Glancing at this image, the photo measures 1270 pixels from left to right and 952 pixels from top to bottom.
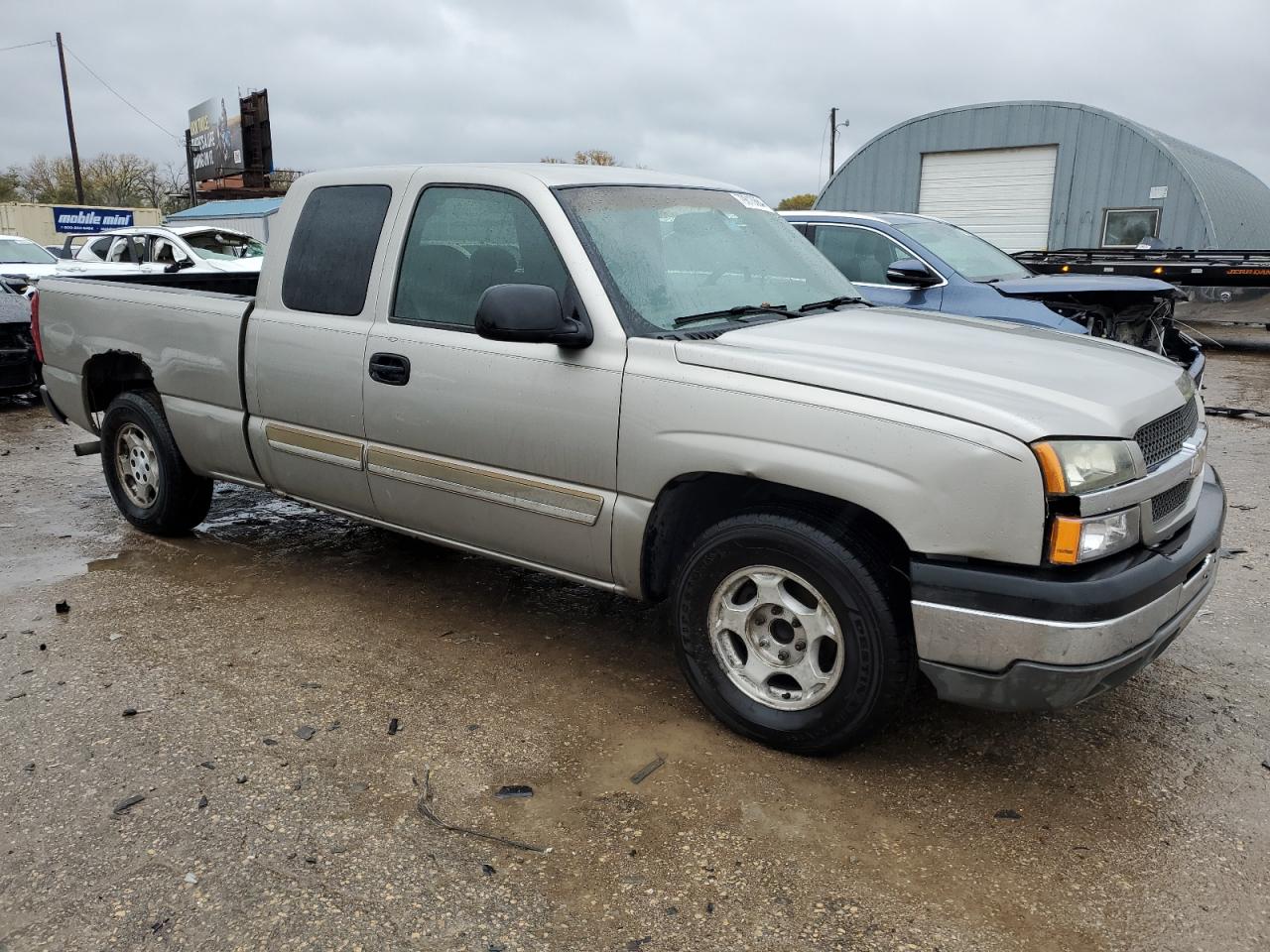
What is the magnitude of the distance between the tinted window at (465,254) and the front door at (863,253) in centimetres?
493

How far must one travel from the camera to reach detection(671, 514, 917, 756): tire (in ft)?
9.75

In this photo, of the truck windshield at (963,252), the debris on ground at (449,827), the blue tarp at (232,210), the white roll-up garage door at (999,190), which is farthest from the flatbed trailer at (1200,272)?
the blue tarp at (232,210)

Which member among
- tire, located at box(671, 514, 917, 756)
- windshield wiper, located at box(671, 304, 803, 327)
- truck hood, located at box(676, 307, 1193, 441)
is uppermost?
windshield wiper, located at box(671, 304, 803, 327)

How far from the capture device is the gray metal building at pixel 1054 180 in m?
22.0

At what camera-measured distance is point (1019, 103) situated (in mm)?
23688

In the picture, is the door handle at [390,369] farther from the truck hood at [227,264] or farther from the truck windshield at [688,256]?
the truck hood at [227,264]

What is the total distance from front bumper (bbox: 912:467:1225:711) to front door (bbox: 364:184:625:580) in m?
1.18

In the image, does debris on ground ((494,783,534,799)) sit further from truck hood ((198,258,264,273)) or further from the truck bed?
truck hood ((198,258,264,273))

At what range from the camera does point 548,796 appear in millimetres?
3070

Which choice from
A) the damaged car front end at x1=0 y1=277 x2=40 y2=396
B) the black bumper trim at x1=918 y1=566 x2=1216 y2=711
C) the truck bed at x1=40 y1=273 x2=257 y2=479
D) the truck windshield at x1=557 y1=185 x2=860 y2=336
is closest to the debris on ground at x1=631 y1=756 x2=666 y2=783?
the black bumper trim at x1=918 y1=566 x2=1216 y2=711

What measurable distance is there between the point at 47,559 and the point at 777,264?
4048mm

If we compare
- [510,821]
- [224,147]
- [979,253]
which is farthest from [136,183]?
[510,821]

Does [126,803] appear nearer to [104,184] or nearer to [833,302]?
[833,302]

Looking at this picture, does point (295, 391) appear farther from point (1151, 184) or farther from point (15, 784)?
point (1151, 184)
